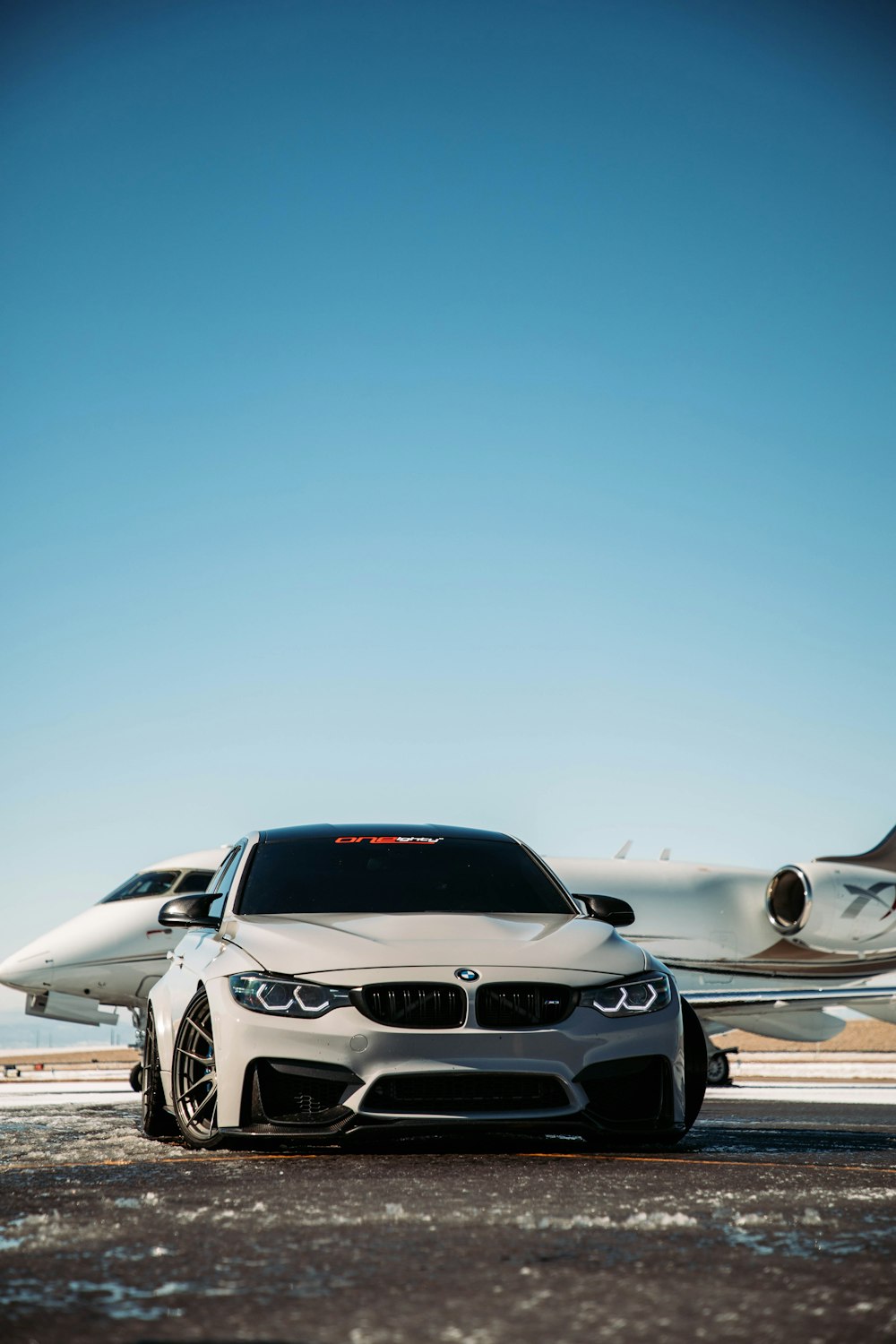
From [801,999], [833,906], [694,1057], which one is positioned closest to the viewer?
[694,1057]

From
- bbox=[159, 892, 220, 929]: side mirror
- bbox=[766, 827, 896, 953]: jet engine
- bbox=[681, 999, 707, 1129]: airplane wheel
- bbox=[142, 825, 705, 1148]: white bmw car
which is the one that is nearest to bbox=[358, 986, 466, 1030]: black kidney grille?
bbox=[142, 825, 705, 1148]: white bmw car

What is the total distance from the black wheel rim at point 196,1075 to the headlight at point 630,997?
1574 millimetres

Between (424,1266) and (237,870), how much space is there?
4101 millimetres

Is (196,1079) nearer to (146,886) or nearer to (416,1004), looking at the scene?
(416,1004)

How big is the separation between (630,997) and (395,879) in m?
1.70

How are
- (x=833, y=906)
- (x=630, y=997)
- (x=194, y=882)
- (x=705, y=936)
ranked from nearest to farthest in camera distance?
(x=630, y=997) < (x=194, y=882) < (x=705, y=936) < (x=833, y=906)

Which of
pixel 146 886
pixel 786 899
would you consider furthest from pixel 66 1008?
pixel 786 899

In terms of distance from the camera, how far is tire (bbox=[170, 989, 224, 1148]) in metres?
5.92

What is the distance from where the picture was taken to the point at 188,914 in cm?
684

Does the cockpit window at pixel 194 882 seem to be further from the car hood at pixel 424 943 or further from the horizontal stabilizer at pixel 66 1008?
the car hood at pixel 424 943

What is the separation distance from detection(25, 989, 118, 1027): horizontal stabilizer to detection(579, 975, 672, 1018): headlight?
14578mm

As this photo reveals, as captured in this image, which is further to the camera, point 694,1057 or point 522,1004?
point 694,1057

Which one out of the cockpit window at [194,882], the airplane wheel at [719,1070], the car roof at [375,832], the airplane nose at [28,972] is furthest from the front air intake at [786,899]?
the car roof at [375,832]

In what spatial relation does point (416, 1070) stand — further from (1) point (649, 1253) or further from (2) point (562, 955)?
(1) point (649, 1253)
